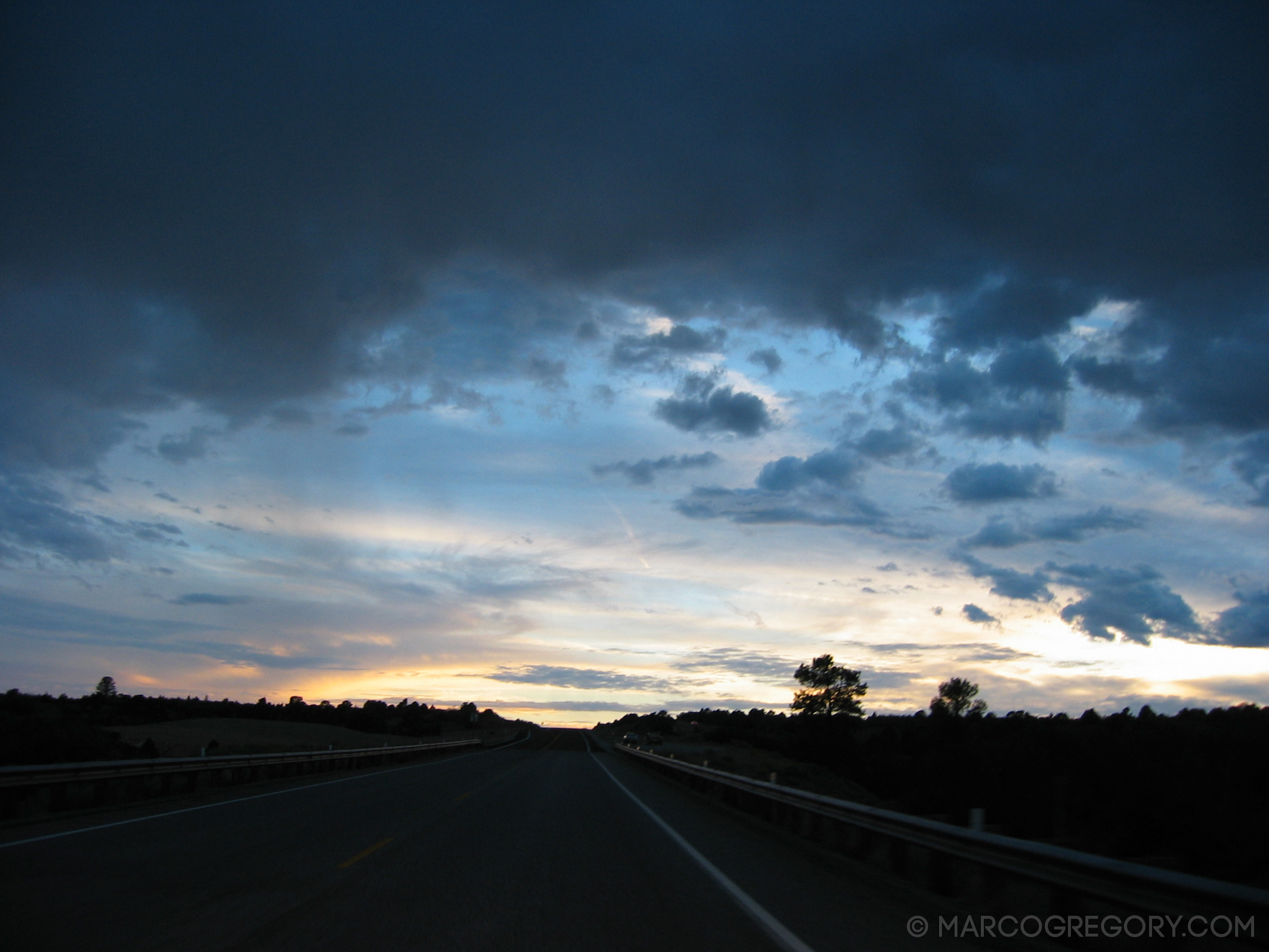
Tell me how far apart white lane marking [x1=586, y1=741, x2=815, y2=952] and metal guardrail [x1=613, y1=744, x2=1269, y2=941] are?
213 centimetres

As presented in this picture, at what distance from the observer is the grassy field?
163 ft

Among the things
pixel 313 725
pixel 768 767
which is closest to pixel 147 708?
pixel 313 725

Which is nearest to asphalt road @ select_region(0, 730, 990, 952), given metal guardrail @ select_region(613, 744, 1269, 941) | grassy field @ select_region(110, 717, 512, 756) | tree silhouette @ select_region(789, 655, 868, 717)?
metal guardrail @ select_region(613, 744, 1269, 941)

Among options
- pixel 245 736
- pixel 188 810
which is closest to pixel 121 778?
pixel 188 810

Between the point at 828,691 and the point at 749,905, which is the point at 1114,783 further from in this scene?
the point at 828,691

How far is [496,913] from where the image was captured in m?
7.55

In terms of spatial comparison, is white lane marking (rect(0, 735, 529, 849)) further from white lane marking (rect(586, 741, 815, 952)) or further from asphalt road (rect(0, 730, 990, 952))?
white lane marking (rect(586, 741, 815, 952))

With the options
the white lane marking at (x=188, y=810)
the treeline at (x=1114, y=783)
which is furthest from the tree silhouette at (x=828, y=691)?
the white lane marking at (x=188, y=810)

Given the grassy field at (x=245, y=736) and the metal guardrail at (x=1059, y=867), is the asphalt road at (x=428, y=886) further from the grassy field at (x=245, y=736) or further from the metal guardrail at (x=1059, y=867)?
the grassy field at (x=245, y=736)

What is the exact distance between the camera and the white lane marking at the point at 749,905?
6863 millimetres

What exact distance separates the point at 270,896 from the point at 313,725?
97000mm

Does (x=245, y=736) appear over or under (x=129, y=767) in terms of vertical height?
under

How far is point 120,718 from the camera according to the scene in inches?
3231

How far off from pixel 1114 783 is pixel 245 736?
62999mm
